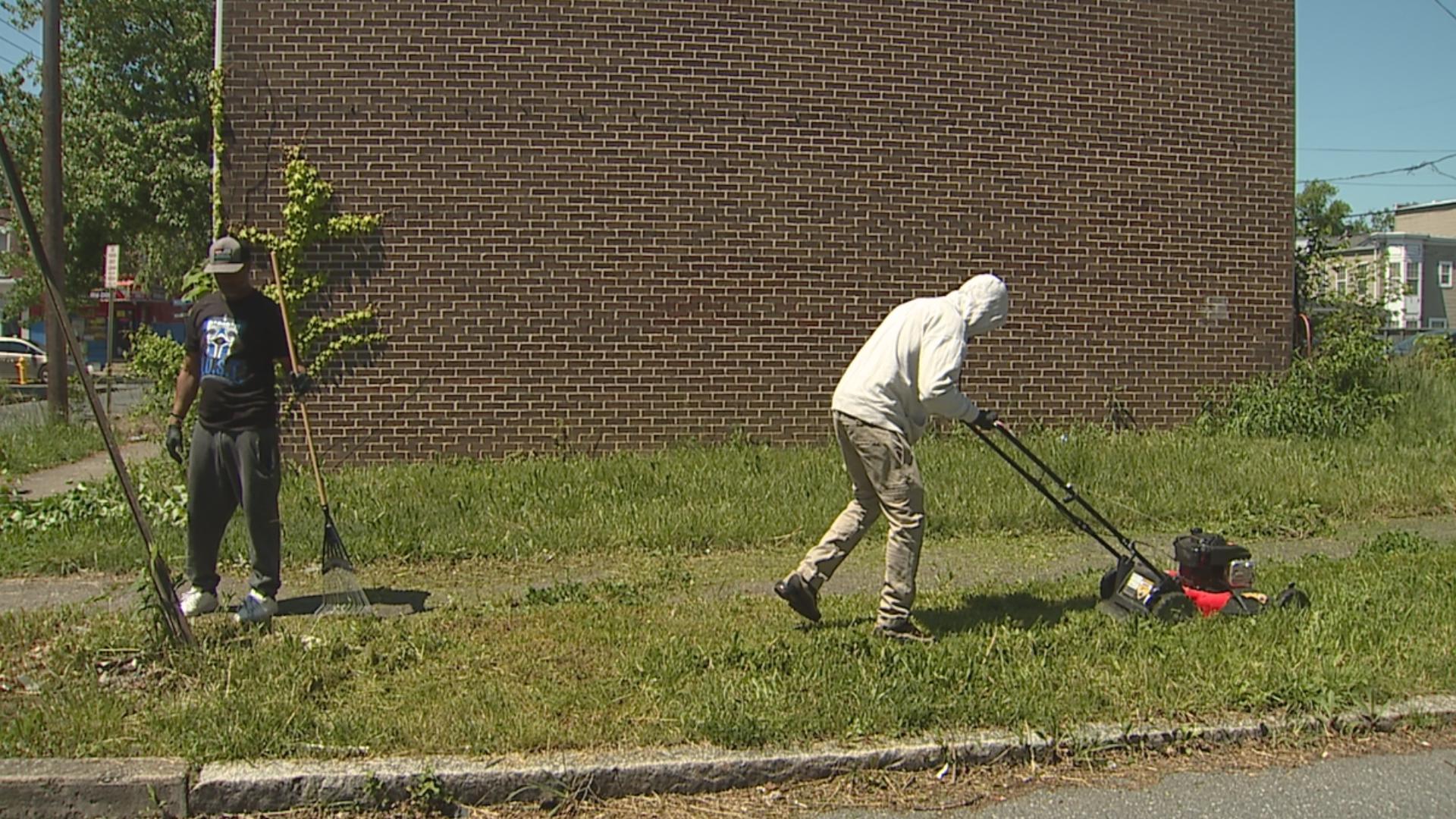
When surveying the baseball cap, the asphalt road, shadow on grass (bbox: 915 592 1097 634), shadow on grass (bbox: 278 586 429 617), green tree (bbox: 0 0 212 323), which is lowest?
the asphalt road

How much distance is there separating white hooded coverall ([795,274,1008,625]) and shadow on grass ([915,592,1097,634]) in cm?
50

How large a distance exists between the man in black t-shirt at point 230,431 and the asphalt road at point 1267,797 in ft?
11.3

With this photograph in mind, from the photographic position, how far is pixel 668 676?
5043 millimetres

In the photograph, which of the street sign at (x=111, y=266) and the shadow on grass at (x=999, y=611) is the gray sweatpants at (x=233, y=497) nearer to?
the shadow on grass at (x=999, y=611)

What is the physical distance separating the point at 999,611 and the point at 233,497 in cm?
390

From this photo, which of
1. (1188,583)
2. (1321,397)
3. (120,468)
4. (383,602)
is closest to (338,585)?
(383,602)

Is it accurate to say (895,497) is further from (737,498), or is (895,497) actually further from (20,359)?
(20,359)

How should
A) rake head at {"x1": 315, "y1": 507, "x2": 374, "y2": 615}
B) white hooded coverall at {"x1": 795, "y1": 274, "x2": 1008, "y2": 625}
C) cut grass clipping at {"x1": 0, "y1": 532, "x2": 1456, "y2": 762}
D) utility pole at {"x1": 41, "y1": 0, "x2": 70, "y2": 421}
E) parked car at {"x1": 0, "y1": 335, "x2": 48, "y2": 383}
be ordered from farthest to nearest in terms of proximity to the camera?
parked car at {"x1": 0, "y1": 335, "x2": 48, "y2": 383}, utility pole at {"x1": 41, "y1": 0, "x2": 70, "y2": 421}, rake head at {"x1": 315, "y1": 507, "x2": 374, "y2": 615}, white hooded coverall at {"x1": 795, "y1": 274, "x2": 1008, "y2": 625}, cut grass clipping at {"x1": 0, "y1": 532, "x2": 1456, "y2": 762}

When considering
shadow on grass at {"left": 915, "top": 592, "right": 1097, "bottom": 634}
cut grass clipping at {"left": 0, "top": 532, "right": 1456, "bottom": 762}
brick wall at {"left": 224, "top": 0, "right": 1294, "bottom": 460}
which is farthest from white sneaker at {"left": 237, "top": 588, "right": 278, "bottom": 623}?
brick wall at {"left": 224, "top": 0, "right": 1294, "bottom": 460}

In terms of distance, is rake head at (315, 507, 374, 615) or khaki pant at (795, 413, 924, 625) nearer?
khaki pant at (795, 413, 924, 625)

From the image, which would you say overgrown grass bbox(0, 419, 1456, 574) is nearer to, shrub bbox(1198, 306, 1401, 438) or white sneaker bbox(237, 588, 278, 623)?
shrub bbox(1198, 306, 1401, 438)

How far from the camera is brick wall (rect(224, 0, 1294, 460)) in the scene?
10.0 meters

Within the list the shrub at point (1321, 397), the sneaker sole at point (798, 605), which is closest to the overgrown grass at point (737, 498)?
the shrub at point (1321, 397)

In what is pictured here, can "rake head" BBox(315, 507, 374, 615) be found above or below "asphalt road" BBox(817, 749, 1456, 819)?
above
